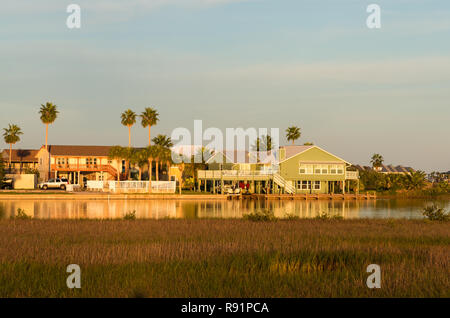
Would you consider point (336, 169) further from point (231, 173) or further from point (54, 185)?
point (54, 185)

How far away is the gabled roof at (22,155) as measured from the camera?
94.1 meters

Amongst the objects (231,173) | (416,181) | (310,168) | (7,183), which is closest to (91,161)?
(7,183)

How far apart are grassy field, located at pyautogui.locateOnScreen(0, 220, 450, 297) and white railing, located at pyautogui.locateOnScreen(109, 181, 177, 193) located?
4413 cm

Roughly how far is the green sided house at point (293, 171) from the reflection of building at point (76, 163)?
1968 cm

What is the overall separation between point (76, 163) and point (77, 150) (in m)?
2.40

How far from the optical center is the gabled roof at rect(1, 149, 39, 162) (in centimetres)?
9406

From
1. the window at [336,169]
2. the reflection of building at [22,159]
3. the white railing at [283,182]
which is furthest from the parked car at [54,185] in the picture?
the window at [336,169]

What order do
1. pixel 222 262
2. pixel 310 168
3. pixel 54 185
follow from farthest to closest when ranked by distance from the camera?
pixel 310 168, pixel 54 185, pixel 222 262

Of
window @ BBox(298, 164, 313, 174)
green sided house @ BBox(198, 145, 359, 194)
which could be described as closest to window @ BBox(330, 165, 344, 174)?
green sided house @ BBox(198, 145, 359, 194)

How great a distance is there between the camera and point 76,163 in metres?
85.0
